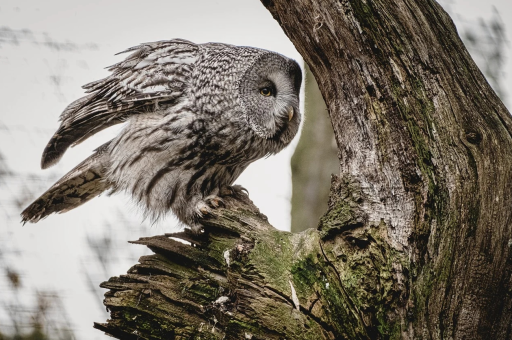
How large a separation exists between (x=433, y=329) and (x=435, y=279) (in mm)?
191

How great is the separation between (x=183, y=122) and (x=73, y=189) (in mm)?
1213

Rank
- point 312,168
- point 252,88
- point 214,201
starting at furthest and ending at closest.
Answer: point 312,168 < point 252,88 < point 214,201

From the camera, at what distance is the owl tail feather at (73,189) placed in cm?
394

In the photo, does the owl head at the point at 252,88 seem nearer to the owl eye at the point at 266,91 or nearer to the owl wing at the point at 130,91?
the owl eye at the point at 266,91

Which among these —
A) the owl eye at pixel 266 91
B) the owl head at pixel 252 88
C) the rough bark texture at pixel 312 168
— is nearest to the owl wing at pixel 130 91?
the owl head at pixel 252 88

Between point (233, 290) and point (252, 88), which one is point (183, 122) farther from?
point (233, 290)

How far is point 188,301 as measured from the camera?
234 centimetres

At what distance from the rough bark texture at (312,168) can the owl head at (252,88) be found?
0.63 meters

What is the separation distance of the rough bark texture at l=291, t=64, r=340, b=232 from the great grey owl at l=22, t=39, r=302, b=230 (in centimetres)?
63

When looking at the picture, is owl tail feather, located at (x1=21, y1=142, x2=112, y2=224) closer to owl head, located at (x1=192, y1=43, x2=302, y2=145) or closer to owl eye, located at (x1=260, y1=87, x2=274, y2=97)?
owl head, located at (x1=192, y1=43, x2=302, y2=145)

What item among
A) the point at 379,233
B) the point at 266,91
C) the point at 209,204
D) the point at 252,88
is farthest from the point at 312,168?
the point at 379,233

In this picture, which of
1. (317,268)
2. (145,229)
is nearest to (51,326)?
(145,229)

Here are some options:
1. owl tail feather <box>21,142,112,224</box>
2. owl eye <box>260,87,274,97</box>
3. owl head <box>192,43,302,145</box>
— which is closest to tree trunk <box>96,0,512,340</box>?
owl head <box>192,43,302,145</box>

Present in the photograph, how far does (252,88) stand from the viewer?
11.9ft
